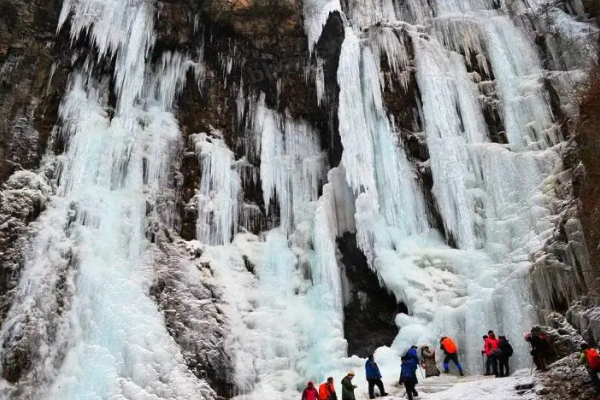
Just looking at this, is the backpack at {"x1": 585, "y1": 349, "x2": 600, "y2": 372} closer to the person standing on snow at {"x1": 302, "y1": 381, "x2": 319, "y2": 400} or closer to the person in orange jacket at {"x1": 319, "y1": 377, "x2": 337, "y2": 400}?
the person in orange jacket at {"x1": 319, "y1": 377, "x2": 337, "y2": 400}

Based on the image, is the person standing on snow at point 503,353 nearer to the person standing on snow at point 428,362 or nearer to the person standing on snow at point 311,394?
the person standing on snow at point 428,362

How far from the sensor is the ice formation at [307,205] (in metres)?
14.3

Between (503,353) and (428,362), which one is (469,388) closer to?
(503,353)

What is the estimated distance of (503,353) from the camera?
12.1 metres

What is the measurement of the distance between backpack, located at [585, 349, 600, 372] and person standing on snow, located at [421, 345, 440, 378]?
4721 mm

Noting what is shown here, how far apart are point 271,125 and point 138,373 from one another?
9.60 m

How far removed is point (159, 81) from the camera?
1975cm

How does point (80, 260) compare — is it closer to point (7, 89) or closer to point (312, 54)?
point (7, 89)

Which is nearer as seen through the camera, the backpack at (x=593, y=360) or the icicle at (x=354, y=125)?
the backpack at (x=593, y=360)

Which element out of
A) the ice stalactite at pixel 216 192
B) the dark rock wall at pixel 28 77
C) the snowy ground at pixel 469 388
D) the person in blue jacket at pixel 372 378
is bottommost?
the snowy ground at pixel 469 388

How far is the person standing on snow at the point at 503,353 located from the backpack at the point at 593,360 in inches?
127

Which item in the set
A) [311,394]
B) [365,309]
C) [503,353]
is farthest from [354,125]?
[311,394]

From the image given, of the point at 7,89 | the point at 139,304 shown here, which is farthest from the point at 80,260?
the point at 7,89

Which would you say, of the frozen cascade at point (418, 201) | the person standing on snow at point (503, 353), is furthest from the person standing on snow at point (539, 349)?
the frozen cascade at point (418, 201)
